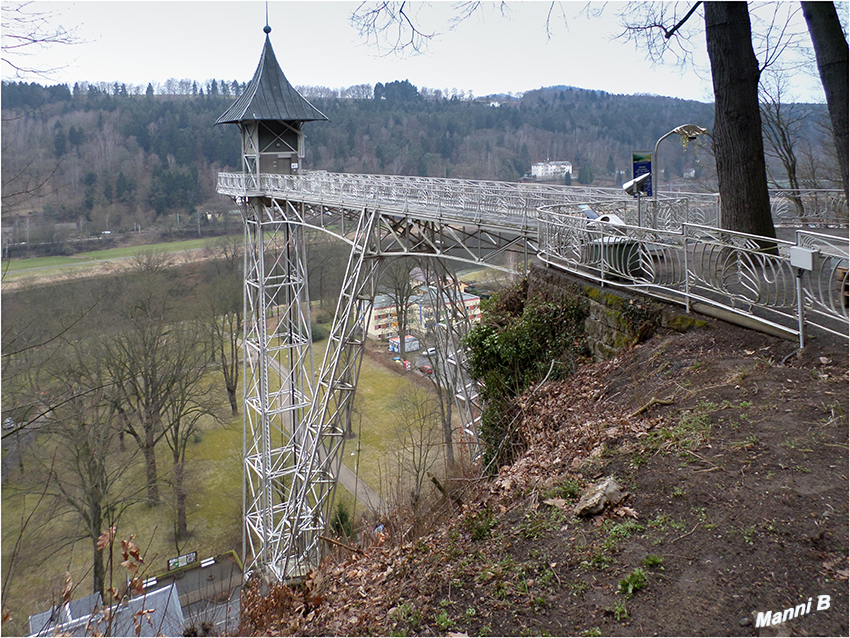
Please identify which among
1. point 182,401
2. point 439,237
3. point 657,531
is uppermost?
point 439,237

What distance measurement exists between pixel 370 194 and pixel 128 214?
101 feet

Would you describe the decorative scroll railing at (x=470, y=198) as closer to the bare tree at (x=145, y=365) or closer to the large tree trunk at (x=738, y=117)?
the large tree trunk at (x=738, y=117)

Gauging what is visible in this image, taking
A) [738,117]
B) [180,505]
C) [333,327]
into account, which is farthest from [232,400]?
[738,117]

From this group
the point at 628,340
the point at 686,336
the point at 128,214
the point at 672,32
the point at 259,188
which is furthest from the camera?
the point at 128,214

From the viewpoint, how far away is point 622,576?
335 centimetres

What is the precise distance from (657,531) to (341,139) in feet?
121

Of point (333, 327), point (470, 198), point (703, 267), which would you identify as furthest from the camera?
point (333, 327)

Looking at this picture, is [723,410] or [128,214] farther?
[128,214]

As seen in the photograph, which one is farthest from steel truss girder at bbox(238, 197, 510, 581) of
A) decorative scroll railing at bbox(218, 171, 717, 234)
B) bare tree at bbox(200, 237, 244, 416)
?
bare tree at bbox(200, 237, 244, 416)

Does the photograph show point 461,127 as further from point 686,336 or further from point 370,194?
point 686,336

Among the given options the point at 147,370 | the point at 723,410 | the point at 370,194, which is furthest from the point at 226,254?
the point at 723,410

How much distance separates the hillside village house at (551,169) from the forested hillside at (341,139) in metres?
0.58

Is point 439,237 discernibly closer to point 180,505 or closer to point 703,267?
point 703,267

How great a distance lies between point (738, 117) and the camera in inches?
279
